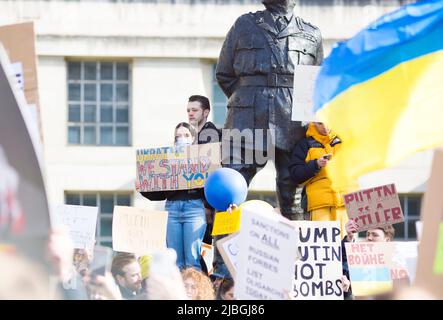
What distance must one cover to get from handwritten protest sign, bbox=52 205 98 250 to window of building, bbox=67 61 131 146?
60.9 ft

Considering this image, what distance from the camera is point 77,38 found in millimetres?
30562

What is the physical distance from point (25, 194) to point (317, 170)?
4150 mm

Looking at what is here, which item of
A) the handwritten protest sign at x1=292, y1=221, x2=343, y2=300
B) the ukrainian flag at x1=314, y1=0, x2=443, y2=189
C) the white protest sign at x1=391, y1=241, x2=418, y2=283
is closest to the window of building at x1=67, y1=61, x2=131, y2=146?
the white protest sign at x1=391, y1=241, x2=418, y2=283

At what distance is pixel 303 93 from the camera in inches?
431

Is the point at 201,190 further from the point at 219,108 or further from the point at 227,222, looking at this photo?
the point at 219,108

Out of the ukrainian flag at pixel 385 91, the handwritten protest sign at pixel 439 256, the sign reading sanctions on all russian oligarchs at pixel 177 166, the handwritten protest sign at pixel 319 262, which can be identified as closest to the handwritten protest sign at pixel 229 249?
the ukrainian flag at pixel 385 91

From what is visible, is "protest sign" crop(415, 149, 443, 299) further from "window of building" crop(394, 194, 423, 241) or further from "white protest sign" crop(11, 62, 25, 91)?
"window of building" crop(394, 194, 423, 241)

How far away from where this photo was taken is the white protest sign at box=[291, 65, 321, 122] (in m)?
11.0

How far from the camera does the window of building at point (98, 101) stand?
3038 cm

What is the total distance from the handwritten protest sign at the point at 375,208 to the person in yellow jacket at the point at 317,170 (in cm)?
19

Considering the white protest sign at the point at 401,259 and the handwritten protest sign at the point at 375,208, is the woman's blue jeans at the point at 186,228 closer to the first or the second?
the handwritten protest sign at the point at 375,208

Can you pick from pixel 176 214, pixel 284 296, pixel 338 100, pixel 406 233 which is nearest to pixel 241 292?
pixel 284 296

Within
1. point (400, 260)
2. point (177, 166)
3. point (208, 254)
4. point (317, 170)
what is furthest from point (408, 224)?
point (400, 260)

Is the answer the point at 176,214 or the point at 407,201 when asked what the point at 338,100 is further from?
the point at 407,201
